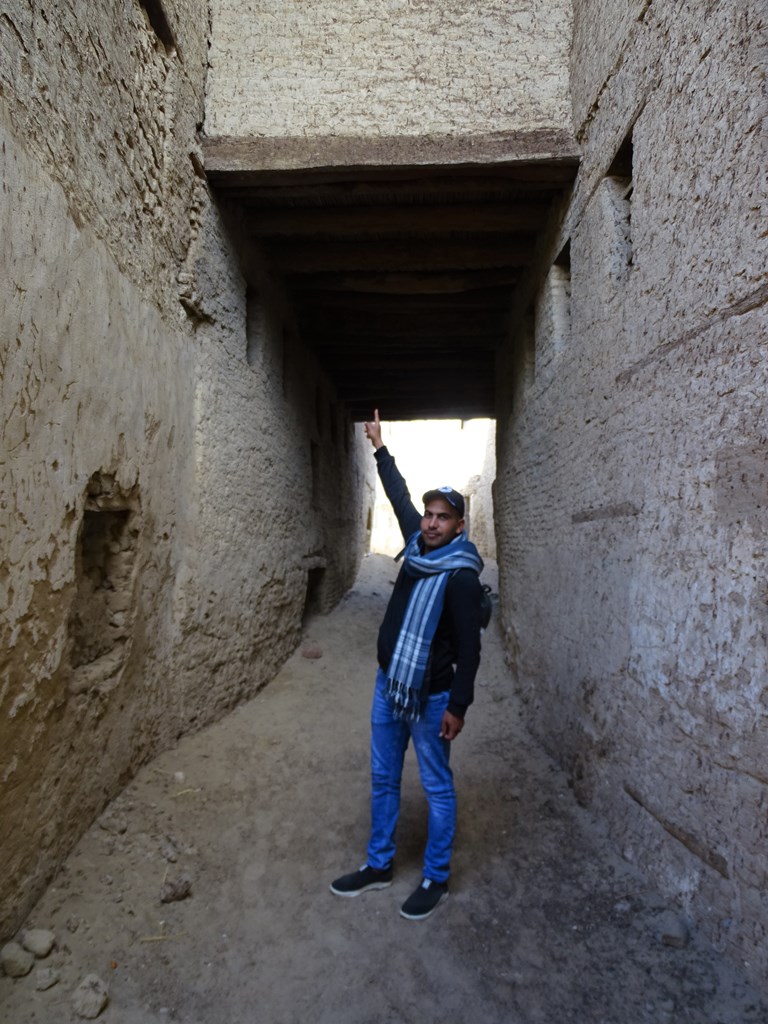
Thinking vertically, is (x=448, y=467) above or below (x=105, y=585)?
above

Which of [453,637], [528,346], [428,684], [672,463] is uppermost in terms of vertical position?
[528,346]

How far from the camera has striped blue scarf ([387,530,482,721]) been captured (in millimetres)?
2635

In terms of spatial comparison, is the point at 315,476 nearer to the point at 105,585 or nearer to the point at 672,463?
the point at 105,585

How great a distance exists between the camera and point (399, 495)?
319cm

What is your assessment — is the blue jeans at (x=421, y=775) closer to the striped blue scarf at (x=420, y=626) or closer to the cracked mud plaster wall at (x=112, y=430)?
the striped blue scarf at (x=420, y=626)

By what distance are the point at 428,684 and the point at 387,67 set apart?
4.10 m

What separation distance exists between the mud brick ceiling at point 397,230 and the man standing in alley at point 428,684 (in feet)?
8.85

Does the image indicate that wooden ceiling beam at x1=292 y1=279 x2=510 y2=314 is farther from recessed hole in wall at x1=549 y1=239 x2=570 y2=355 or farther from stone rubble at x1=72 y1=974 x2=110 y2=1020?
stone rubble at x1=72 y1=974 x2=110 y2=1020

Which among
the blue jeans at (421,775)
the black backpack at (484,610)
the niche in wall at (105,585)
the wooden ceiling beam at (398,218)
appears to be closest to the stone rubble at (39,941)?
the niche in wall at (105,585)

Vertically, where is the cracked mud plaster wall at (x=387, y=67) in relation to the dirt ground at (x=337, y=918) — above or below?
above

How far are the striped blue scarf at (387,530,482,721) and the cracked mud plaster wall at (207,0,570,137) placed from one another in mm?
3074

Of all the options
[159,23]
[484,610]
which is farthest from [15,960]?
[159,23]

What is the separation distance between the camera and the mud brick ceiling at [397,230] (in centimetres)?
418

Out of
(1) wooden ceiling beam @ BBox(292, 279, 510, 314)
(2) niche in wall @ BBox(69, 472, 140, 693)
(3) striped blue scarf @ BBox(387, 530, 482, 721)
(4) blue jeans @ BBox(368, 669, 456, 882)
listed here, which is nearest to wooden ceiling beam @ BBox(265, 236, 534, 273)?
(1) wooden ceiling beam @ BBox(292, 279, 510, 314)
